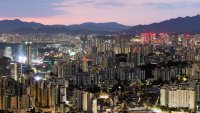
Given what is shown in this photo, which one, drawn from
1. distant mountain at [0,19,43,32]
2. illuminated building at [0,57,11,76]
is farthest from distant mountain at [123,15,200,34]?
illuminated building at [0,57,11,76]

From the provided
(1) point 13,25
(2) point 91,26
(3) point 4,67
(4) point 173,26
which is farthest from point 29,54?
(2) point 91,26

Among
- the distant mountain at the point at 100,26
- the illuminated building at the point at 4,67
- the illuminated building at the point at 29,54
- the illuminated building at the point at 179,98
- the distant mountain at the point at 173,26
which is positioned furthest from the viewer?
the distant mountain at the point at 100,26

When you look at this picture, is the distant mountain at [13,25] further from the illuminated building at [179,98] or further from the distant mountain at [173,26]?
the illuminated building at [179,98]

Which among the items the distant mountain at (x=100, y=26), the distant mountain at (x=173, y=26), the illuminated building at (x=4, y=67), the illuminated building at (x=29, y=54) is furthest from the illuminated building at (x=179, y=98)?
the distant mountain at (x=100, y=26)

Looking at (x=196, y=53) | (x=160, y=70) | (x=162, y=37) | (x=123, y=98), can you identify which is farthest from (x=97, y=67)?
(x=162, y=37)

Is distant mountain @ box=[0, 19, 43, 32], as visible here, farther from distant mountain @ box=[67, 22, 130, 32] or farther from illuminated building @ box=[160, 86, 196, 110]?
illuminated building @ box=[160, 86, 196, 110]

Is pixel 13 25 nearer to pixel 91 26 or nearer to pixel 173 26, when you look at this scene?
pixel 91 26

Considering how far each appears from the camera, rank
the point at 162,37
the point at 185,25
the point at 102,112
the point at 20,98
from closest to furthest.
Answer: the point at 102,112, the point at 20,98, the point at 162,37, the point at 185,25

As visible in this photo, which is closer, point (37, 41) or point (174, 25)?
point (37, 41)

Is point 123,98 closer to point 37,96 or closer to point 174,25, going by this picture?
point 37,96
